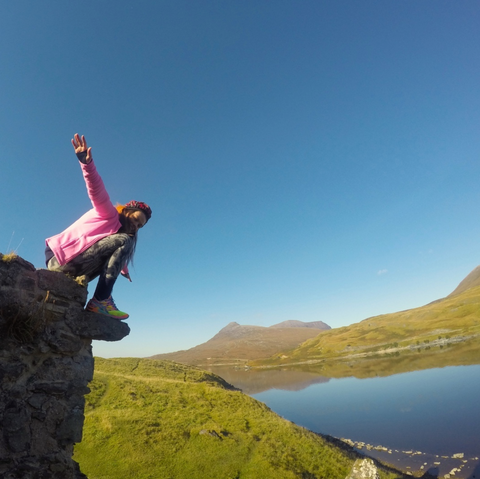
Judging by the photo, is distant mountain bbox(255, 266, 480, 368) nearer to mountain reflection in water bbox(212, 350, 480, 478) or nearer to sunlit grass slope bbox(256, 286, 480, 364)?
sunlit grass slope bbox(256, 286, 480, 364)

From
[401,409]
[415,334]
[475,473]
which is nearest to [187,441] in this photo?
[475,473]

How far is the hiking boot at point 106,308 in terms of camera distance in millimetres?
5453

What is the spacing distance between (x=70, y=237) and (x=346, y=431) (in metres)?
39.5

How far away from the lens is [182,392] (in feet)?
84.9

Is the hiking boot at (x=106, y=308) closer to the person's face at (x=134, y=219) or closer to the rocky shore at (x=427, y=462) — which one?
the person's face at (x=134, y=219)

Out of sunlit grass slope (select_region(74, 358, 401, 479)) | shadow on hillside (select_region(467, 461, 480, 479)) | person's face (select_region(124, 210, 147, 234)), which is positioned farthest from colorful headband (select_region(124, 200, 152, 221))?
shadow on hillside (select_region(467, 461, 480, 479))

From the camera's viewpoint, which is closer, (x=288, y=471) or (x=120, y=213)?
(x=120, y=213)

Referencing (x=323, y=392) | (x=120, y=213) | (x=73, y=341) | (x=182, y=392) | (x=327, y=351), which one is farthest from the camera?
(x=327, y=351)

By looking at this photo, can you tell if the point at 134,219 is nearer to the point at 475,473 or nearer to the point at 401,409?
the point at 475,473

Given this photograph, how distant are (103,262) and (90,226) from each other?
2.53 feet

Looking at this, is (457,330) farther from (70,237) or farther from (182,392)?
(70,237)

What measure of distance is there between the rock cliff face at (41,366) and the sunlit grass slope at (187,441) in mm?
11678

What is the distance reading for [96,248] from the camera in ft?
18.1

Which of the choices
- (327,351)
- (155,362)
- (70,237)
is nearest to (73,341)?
(70,237)
